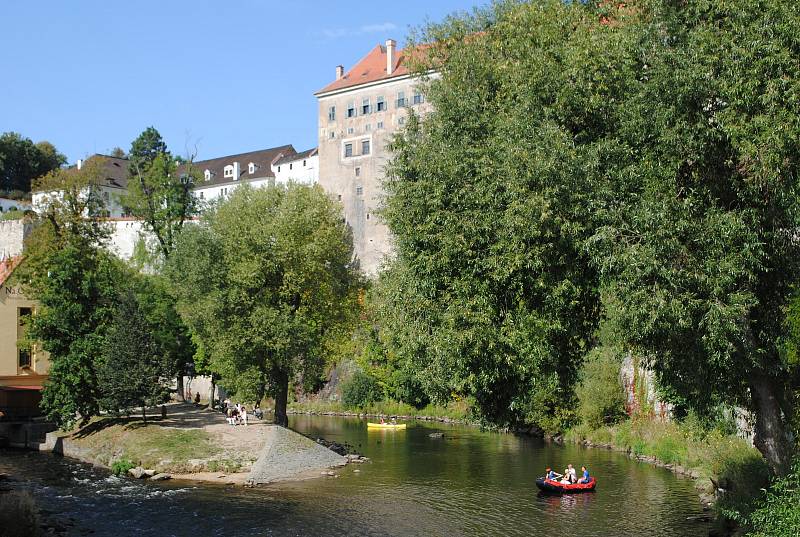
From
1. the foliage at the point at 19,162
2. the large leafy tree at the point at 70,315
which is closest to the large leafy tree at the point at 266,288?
the large leafy tree at the point at 70,315

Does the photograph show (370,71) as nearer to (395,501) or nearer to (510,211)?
(395,501)

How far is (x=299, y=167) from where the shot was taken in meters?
104

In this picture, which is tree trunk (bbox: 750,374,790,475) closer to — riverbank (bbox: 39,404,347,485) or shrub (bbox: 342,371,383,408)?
riverbank (bbox: 39,404,347,485)

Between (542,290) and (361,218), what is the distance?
67.9 meters

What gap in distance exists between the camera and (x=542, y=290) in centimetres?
1859

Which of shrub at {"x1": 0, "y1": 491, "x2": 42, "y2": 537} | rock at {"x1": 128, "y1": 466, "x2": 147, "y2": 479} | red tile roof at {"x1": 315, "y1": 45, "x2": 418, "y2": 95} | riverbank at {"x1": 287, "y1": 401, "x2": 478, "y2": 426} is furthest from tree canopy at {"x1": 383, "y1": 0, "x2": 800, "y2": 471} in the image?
red tile roof at {"x1": 315, "y1": 45, "x2": 418, "y2": 95}

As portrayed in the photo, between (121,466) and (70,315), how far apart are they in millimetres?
10512

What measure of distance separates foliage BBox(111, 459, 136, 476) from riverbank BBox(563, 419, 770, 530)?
2662 cm

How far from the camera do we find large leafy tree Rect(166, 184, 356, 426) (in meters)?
44.8

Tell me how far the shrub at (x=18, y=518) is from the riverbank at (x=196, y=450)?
11.0m

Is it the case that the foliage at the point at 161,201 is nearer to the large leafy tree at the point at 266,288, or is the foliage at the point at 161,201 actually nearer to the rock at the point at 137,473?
the large leafy tree at the point at 266,288

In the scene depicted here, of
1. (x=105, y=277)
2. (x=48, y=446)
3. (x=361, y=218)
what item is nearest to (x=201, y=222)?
(x=105, y=277)

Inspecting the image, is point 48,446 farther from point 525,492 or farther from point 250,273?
point 525,492

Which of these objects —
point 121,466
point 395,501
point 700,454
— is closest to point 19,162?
point 121,466
